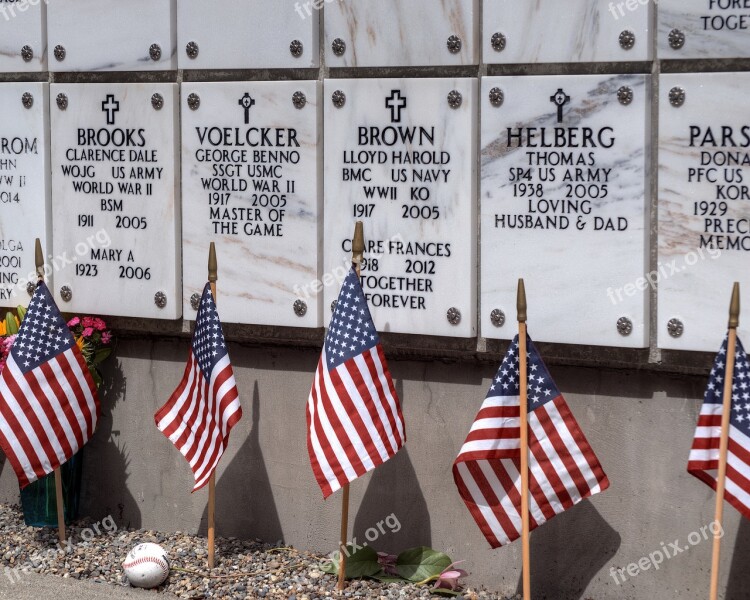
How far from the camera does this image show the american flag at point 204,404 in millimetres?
6367

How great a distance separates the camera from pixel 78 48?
24.1ft

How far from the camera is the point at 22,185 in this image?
24.7 feet

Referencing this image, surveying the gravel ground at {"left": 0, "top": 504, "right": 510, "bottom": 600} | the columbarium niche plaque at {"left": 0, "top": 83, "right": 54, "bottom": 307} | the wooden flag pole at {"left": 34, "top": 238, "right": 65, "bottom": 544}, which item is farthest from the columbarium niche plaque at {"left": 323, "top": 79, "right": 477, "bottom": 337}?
the columbarium niche plaque at {"left": 0, "top": 83, "right": 54, "bottom": 307}

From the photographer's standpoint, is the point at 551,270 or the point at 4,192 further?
the point at 4,192

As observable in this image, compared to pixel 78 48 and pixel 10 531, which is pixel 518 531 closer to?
pixel 10 531

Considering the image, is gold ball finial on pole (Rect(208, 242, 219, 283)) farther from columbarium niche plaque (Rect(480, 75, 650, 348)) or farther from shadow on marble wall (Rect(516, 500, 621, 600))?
shadow on marble wall (Rect(516, 500, 621, 600))

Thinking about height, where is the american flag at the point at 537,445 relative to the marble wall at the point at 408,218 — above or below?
below

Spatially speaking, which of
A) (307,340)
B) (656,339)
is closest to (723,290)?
(656,339)

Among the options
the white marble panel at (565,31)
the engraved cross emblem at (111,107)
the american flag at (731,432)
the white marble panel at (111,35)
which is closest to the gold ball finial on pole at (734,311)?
the american flag at (731,432)

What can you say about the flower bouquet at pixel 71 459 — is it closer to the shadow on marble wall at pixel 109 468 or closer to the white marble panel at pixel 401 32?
the shadow on marble wall at pixel 109 468

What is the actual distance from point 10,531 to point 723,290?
4.33 metres

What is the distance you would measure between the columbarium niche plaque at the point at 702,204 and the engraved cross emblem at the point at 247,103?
2236 millimetres

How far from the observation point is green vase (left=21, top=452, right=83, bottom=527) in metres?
7.23

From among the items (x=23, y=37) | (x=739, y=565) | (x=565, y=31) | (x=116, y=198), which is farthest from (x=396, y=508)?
(x=23, y=37)
